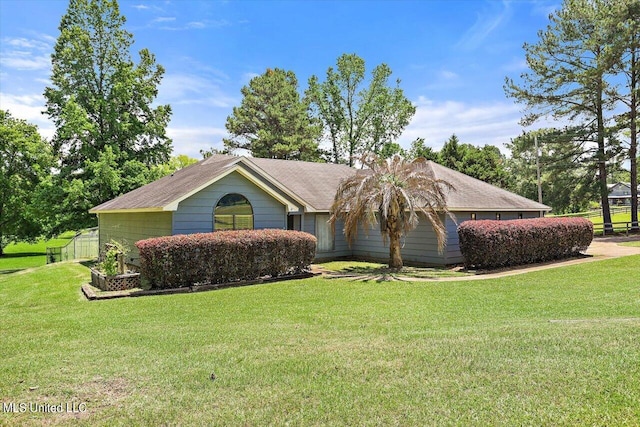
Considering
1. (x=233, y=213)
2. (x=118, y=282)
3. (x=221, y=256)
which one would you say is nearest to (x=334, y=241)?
(x=233, y=213)

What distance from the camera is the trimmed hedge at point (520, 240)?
46.3 feet

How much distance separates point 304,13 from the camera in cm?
1673

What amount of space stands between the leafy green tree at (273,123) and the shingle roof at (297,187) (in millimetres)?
14929

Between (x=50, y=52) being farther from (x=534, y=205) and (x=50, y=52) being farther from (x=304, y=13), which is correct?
(x=534, y=205)

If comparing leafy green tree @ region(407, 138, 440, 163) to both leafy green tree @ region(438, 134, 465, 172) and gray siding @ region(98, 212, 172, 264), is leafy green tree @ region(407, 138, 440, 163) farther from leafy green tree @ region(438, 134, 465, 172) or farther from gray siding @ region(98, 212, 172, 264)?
gray siding @ region(98, 212, 172, 264)

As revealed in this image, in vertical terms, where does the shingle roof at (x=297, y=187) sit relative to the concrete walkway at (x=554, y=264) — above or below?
above

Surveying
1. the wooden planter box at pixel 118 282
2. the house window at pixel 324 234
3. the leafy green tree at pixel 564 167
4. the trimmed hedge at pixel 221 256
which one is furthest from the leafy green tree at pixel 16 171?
the leafy green tree at pixel 564 167

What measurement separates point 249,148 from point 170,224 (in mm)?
28155

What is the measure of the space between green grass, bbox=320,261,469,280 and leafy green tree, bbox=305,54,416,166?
23.6 meters

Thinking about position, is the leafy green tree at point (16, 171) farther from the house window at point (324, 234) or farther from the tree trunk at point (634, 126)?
the tree trunk at point (634, 126)

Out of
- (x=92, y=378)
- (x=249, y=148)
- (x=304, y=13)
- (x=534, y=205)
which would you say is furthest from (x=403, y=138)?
(x=92, y=378)

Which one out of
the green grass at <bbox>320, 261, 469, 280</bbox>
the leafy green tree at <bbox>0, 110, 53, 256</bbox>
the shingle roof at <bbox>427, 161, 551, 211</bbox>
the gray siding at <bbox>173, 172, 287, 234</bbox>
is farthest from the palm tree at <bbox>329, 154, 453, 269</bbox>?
the leafy green tree at <bbox>0, 110, 53, 256</bbox>

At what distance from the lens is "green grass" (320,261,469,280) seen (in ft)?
44.1

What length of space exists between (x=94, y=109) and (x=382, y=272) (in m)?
21.4
